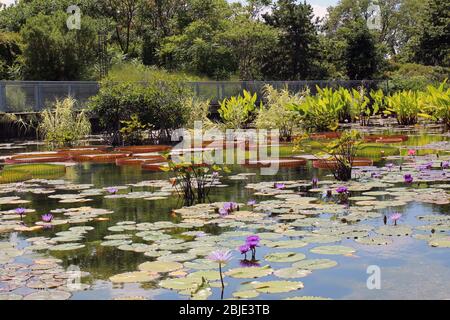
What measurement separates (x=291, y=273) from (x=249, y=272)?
0.24 metres

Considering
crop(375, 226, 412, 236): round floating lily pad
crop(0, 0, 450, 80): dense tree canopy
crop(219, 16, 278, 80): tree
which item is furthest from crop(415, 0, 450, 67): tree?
crop(375, 226, 412, 236): round floating lily pad

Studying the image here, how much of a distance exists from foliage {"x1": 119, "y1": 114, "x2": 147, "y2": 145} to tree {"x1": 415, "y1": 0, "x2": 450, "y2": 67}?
25.0 meters

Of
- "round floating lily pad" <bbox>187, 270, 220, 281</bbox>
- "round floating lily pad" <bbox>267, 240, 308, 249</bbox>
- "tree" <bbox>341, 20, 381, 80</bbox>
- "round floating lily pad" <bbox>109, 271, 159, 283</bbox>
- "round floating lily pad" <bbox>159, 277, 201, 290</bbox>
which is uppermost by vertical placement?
"tree" <bbox>341, 20, 381, 80</bbox>

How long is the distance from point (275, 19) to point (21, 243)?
106 ft

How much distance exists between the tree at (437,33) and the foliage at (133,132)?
82.1ft

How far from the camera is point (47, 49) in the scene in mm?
25891

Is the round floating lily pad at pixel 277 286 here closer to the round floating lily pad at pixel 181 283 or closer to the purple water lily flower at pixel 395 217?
the round floating lily pad at pixel 181 283

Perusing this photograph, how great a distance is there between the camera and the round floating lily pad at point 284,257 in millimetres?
4133

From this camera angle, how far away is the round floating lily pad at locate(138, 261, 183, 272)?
13.1 feet

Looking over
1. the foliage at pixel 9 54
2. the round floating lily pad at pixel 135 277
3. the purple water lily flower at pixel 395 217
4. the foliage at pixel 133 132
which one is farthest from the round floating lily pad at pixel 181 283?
the foliage at pixel 9 54

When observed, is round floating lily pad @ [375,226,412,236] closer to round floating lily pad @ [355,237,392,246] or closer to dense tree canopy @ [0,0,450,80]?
round floating lily pad @ [355,237,392,246]

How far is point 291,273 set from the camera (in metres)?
3.87
